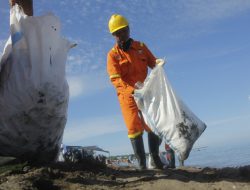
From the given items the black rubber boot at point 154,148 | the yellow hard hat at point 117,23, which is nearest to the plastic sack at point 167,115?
the black rubber boot at point 154,148

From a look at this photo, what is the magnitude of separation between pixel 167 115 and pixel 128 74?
0.90 metres

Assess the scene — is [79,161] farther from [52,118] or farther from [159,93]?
[159,93]

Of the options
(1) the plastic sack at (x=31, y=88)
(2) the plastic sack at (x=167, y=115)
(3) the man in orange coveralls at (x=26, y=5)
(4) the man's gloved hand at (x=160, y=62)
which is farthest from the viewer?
(4) the man's gloved hand at (x=160, y=62)

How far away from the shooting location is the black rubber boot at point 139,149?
5402 mm

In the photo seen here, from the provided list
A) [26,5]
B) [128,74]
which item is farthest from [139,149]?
[26,5]

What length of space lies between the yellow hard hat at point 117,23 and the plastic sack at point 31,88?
3.38 feet

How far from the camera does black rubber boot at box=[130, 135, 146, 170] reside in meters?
5.40

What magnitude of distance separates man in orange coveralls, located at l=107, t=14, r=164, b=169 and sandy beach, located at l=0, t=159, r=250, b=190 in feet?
1.84

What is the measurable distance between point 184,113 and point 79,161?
1264 mm

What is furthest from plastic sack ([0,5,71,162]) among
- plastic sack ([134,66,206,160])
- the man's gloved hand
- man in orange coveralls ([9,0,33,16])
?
the man's gloved hand

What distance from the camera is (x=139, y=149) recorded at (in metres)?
5.48

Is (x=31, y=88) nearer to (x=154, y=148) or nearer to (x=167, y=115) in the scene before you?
(x=167, y=115)

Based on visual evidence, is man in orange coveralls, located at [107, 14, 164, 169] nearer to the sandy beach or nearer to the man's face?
the man's face

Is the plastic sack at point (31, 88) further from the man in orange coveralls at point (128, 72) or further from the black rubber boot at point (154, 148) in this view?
the black rubber boot at point (154, 148)
